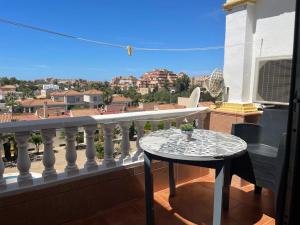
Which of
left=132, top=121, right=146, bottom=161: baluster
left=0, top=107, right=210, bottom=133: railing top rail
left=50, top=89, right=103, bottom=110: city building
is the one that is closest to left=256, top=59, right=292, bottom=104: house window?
left=0, top=107, right=210, bottom=133: railing top rail

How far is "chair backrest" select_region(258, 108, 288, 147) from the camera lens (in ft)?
7.63

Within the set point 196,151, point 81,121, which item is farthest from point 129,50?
point 196,151

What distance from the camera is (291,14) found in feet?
8.55

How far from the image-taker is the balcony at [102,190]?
6.18 feet

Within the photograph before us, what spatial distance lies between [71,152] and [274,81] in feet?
7.85

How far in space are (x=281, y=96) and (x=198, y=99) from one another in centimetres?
103

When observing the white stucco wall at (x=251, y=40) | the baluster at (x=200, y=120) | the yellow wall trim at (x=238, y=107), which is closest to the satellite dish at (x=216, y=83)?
the white stucco wall at (x=251, y=40)

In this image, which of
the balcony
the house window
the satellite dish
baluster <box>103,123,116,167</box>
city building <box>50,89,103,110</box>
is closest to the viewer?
the balcony

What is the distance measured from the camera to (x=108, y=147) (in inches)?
91.5

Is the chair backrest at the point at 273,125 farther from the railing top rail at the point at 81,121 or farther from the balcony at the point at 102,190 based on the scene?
the railing top rail at the point at 81,121

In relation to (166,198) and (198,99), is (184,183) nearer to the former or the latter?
(166,198)

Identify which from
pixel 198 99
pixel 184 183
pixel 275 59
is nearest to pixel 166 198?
pixel 184 183

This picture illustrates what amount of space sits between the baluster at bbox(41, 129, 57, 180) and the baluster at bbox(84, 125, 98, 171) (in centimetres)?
31

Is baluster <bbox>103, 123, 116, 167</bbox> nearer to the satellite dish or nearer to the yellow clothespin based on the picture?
the satellite dish
